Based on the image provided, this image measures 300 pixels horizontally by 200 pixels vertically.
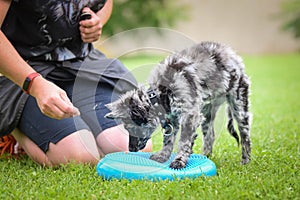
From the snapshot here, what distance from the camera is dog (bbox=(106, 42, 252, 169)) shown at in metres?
2.43

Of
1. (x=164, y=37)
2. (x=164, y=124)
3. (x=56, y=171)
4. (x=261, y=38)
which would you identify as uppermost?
(x=261, y=38)

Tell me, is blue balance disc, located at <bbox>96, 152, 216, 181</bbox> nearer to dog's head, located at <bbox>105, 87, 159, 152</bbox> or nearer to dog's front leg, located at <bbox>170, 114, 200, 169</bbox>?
dog's front leg, located at <bbox>170, 114, 200, 169</bbox>

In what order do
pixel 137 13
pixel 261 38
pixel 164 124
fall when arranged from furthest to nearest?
pixel 137 13
pixel 261 38
pixel 164 124

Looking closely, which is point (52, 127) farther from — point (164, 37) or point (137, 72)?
point (164, 37)

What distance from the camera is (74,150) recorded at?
2.96m

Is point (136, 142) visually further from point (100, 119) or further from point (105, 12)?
point (105, 12)

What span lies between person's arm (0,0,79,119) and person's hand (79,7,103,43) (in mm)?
499

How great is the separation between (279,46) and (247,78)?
42.4 feet

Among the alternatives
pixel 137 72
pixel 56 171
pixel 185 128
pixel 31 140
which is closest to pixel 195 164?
pixel 185 128

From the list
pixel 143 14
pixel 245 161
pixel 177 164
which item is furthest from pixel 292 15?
pixel 177 164

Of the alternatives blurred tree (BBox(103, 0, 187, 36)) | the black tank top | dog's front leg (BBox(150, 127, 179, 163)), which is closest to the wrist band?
the black tank top

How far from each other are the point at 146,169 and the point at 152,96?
422 mm

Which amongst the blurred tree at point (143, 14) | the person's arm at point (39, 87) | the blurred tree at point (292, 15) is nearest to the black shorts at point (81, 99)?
the person's arm at point (39, 87)

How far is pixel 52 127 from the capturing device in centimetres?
302
